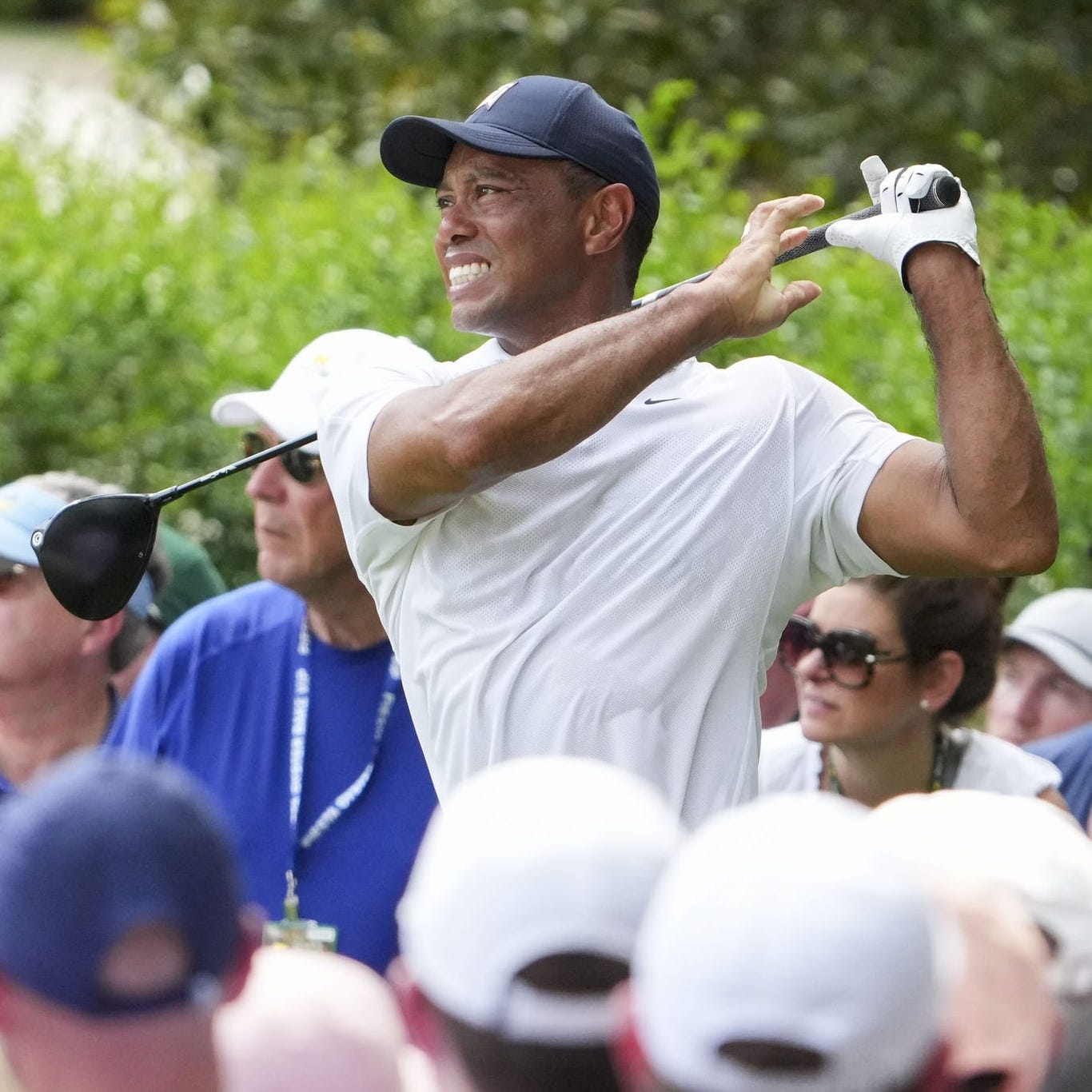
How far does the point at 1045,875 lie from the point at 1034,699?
353 centimetres

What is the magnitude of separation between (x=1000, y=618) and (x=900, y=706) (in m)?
0.40

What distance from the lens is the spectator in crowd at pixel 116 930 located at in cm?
136

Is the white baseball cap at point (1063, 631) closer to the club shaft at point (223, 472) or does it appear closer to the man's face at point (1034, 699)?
the man's face at point (1034, 699)

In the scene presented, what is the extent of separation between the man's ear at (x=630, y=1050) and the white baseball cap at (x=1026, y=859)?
365 mm

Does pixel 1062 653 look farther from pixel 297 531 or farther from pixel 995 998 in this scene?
pixel 995 998

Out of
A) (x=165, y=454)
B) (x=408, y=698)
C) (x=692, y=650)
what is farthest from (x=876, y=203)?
(x=165, y=454)

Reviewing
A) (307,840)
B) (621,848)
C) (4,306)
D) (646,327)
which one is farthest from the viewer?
(4,306)

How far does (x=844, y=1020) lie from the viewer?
1312mm

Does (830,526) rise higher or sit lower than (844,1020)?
higher

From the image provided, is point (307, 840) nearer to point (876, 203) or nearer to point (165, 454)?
point (876, 203)

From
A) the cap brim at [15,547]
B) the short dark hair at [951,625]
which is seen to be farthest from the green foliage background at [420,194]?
the cap brim at [15,547]

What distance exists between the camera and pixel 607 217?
3186mm

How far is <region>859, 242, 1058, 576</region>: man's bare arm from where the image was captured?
2717 mm

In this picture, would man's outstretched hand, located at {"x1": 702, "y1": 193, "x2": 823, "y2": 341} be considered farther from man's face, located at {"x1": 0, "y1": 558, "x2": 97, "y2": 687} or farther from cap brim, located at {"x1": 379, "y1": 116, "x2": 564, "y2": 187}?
man's face, located at {"x1": 0, "y1": 558, "x2": 97, "y2": 687}
